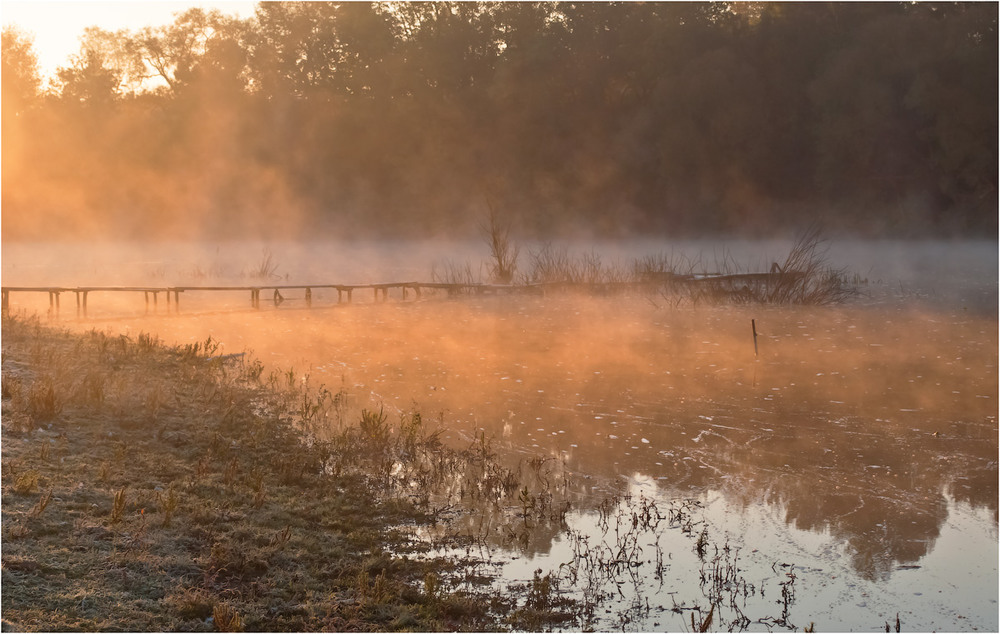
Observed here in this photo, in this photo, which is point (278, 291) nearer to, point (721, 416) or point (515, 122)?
point (721, 416)

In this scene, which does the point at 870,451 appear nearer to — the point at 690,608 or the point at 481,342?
the point at 690,608

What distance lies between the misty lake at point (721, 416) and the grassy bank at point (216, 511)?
0.72 m

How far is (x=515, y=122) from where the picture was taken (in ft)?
151

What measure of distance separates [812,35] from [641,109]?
7.98 metres

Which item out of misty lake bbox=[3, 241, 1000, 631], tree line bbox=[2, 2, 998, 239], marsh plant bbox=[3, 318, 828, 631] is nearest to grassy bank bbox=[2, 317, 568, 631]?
marsh plant bbox=[3, 318, 828, 631]

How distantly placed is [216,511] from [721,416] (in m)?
5.90

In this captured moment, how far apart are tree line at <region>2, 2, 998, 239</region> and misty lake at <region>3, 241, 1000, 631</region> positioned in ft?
54.3

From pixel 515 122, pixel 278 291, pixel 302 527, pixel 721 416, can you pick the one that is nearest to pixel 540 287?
pixel 278 291

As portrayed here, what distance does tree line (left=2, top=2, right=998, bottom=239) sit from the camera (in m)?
39.0

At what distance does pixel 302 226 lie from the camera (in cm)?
4881

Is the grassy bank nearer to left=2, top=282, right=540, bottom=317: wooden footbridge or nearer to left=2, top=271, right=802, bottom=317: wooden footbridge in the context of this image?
left=2, top=282, right=540, bottom=317: wooden footbridge

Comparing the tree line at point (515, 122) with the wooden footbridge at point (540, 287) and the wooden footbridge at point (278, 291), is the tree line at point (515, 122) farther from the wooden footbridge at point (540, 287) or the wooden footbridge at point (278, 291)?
the wooden footbridge at point (278, 291)

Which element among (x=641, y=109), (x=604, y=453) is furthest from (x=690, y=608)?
(x=641, y=109)

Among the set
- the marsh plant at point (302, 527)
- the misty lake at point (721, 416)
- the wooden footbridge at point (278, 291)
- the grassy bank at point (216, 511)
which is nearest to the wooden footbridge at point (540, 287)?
the wooden footbridge at point (278, 291)
